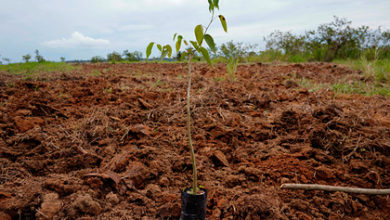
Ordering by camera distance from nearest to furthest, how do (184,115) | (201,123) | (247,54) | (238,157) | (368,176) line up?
(368,176)
(238,157)
(201,123)
(184,115)
(247,54)

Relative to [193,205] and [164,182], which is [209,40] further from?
[164,182]

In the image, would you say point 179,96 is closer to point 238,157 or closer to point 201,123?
point 201,123

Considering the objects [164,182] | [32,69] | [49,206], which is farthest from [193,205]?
[32,69]

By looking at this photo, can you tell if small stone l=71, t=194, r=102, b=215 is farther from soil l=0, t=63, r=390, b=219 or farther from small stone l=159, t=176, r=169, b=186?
small stone l=159, t=176, r=169, b=186

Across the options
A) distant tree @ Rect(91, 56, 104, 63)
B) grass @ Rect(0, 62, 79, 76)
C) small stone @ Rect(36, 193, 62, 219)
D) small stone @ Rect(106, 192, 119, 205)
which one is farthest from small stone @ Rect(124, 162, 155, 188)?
distant tree @ Rect(91, 56, 104, 63)

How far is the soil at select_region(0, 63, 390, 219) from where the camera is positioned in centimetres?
128

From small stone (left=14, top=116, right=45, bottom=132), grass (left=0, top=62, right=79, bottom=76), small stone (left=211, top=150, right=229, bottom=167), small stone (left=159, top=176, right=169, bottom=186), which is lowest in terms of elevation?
small stone (left=159, top=176, right=169, bottom=186)

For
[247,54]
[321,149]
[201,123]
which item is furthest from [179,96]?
[247,54]

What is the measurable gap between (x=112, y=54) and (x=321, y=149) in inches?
494

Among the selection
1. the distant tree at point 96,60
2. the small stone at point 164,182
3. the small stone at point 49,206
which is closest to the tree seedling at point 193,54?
the small stone at point 164,182

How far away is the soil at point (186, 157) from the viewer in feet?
4.19

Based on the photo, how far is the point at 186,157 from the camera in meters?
1.65

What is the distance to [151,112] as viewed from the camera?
2324mm

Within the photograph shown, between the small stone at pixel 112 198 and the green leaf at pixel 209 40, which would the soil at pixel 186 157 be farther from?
the green leaf at pixel 209 40
